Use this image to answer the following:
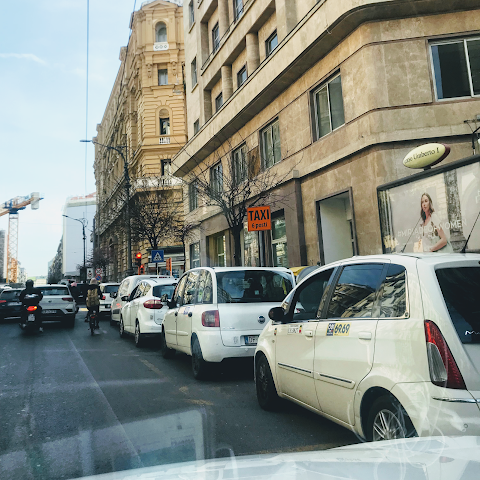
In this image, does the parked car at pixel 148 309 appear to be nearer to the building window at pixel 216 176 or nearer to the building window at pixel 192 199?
the building window at pixel 216 176

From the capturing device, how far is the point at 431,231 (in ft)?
28.8

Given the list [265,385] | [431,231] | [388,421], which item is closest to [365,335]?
[388,421]

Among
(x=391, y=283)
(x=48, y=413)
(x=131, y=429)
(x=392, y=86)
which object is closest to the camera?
(x=391, y=283)

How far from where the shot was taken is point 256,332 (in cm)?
721

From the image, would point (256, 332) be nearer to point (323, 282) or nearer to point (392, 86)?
point (323, 282)

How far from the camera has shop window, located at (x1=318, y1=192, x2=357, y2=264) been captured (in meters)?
15.7

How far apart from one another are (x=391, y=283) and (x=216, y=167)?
21.5m

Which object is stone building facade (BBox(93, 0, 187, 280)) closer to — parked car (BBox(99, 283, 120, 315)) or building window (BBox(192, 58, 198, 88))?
building window (BBox(192, 58, 198, 88))

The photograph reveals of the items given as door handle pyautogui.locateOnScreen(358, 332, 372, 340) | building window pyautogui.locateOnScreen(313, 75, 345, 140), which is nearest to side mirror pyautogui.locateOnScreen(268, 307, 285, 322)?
door handle pyautogui.locateOnScreen(358, 332, 372, 340)

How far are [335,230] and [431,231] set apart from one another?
701cm

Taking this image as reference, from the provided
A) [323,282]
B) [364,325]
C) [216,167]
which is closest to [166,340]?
[323,282]

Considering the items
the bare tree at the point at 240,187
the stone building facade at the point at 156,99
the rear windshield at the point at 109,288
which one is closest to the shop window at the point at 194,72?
the bare tree at the point at 240,187

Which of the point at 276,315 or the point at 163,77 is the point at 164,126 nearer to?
the point at 163,77

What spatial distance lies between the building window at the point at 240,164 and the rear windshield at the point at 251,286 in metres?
10.7
